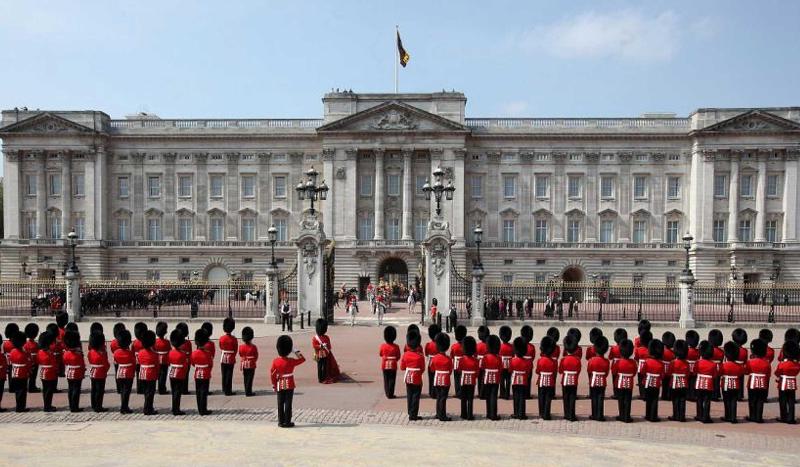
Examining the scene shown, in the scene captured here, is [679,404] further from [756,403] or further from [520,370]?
[520,370]

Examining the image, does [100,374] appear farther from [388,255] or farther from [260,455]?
[388,255]

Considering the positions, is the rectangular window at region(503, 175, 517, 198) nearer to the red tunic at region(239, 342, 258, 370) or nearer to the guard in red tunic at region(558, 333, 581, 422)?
the red tunic at region(239, 342, 258, 370)

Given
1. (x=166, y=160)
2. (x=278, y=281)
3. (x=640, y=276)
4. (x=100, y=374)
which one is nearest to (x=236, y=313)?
(x=278, y=281)

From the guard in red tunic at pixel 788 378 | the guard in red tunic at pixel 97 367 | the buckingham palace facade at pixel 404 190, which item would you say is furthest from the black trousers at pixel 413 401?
the buckingham palace facade at pixel 404 190

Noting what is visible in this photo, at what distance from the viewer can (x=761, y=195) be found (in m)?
53.1

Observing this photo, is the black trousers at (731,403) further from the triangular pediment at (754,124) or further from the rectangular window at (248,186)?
the rectangular window at (248,186)

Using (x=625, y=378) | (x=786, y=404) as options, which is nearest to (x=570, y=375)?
(x=625, y=378)

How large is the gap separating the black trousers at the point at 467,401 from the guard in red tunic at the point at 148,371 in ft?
18.5

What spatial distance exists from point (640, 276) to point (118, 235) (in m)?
44.0

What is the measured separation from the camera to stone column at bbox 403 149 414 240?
53.8 meters

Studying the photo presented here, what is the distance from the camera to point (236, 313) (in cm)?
3303

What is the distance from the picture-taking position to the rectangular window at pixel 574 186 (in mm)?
55312

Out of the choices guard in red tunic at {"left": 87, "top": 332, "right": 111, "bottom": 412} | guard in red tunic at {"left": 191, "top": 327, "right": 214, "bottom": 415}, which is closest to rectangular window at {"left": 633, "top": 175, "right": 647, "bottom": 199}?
guard in red tunic at {"left": 191, "top": 327, "right": 214, "bottom": 415}

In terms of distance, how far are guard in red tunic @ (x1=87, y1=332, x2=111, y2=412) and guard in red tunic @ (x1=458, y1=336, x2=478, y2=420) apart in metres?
6.54
